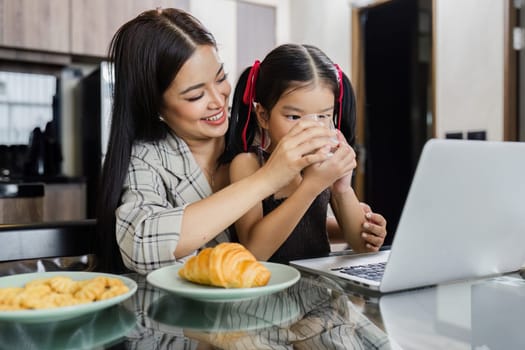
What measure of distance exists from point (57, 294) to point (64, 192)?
2.67 m

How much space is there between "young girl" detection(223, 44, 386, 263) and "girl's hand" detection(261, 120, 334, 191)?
0.07 metres

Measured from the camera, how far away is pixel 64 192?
313 cm

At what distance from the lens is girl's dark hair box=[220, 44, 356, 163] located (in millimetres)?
1263

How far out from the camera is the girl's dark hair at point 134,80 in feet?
3.76

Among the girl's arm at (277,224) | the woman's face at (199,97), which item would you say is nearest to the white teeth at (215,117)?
the woman's face at (199,97)

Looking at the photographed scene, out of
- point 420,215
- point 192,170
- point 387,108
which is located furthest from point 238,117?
point 387,108

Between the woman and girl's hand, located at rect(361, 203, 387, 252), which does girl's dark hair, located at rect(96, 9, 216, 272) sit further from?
girl's hand, located at rect(361, 203, 387, 252)

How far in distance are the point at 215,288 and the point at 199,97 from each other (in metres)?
0.60

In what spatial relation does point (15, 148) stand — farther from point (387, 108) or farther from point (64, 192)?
point (387, 108)

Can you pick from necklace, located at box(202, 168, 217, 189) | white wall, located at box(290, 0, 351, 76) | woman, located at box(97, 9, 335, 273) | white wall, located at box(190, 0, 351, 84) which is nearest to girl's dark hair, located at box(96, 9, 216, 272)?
woman, located at box(97, 9, 335, 273)

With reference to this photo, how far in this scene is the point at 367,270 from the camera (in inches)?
35.1

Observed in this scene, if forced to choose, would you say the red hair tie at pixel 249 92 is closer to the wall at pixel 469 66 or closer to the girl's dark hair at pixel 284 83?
the girl's dark hair at pixel 284 83

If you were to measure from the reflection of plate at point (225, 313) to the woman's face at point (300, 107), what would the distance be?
581mm

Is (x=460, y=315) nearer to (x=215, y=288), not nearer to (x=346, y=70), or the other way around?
(x=215, y=288)
